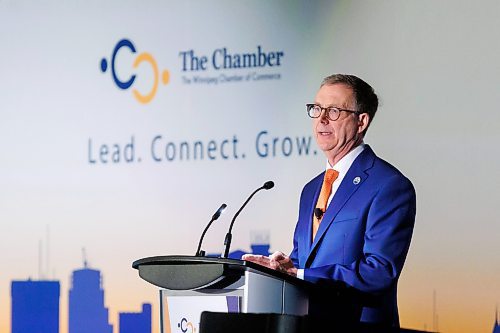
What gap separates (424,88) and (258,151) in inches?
35.5

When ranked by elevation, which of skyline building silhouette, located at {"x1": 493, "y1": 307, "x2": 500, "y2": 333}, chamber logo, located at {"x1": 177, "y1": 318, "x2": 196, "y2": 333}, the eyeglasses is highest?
the eyeglasses

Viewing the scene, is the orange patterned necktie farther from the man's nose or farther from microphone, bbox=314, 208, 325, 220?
the man's nose

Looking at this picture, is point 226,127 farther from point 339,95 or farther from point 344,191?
point 344,191

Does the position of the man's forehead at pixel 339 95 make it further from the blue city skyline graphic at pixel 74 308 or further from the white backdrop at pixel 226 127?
the blue city skyline graphic at pixel 74 308

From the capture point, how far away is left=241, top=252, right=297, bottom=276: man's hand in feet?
12.3

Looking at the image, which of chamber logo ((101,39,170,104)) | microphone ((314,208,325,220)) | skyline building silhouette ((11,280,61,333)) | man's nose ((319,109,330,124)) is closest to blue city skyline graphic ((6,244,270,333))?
skyline building silhouette ((11,280,61,333))

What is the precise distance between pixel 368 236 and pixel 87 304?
7.92 feet

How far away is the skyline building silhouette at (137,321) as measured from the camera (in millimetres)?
5746

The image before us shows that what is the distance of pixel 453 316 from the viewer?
503 centimetres

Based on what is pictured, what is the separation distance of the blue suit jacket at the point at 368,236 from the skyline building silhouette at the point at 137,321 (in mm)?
1779

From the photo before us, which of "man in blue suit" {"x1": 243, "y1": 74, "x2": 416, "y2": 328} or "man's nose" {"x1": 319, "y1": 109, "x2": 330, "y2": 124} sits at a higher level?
"man's nose" {"x1": 319, "y1": 109, "x2": 330, "y2": 124}

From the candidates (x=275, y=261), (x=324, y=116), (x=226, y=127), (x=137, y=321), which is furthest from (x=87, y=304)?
(x=275, y=261)

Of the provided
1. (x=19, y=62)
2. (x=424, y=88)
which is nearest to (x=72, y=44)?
(x=19, y=62)

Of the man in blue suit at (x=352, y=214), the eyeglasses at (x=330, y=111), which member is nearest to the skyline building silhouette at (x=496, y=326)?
the man in blue suit at (x=352, y=214)
